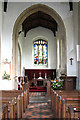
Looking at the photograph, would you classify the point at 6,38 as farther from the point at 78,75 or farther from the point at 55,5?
the point at 78,75

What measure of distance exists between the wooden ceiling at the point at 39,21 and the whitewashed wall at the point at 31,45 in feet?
2.08

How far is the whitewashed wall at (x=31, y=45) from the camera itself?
59.5 feet

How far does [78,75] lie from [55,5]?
434 cm

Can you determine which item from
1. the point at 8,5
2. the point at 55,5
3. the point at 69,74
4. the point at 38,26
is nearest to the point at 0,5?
the point at 8,5

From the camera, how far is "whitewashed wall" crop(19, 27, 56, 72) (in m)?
18.1

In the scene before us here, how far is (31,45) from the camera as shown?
18281 millimetres

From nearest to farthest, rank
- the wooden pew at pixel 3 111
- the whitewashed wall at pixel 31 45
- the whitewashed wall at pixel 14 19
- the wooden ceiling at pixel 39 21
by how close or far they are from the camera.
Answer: the wooden pew at pixel 3 111
the whitewashed wall at pixel 14 19
the wooden ceiling at pixel 39 21
the whitewashed wall at pixel 31 45

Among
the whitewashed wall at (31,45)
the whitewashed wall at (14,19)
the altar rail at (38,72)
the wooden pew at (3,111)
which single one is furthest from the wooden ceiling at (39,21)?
the wooden pew at (3,111)

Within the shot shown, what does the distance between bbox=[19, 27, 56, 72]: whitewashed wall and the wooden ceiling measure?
0.63 metres

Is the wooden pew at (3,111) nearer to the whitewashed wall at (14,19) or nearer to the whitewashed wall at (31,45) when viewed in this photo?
the whitewashed wall at (14,19)

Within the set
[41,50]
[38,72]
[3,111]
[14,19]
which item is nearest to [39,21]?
[41,50]

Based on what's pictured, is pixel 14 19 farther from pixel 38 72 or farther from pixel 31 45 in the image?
pixel 38 72

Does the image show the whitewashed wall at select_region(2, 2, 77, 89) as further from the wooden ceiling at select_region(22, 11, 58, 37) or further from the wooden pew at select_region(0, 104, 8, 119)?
the wooden pew at select_region(0, 104, 8, 119)

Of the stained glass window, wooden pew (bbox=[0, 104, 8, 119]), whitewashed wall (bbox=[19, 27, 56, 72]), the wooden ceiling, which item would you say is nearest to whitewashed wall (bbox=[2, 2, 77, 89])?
the wooden ceiling
